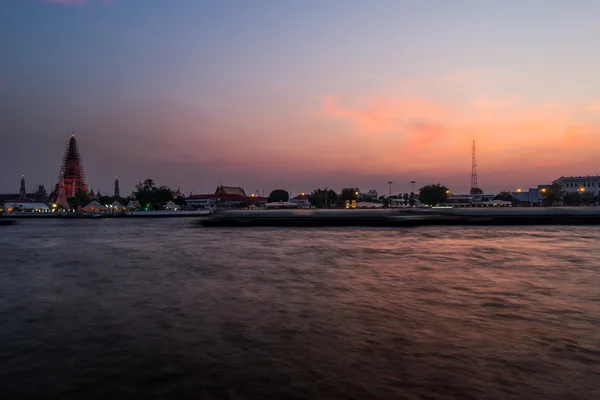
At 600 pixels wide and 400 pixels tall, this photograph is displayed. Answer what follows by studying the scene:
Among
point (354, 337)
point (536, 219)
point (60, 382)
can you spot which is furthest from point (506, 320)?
point (536, 219)

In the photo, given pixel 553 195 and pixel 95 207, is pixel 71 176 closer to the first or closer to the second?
pixel 95 207

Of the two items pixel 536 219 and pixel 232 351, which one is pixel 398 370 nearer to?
pixel 232 351

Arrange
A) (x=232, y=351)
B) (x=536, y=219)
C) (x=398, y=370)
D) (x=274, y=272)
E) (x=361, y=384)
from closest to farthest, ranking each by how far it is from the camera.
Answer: (x=361, y=384) < (x=398, y=370) < (x=232, y=351) < (x=274, y=272) < (x=536, y=219)

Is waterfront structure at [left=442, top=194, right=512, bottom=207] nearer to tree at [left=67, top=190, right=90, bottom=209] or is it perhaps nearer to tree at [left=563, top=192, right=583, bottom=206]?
tree at [left=563, top=192, right=583, bottom=206]

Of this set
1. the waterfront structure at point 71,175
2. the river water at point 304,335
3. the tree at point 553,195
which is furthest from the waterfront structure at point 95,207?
the tree at point 553,195

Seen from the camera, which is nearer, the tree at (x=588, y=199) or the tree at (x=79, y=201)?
the tree at (x=79, y=201)

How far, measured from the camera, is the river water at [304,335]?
576cm

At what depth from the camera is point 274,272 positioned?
18375mm

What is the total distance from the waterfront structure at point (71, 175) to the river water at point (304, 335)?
169902 millimetres

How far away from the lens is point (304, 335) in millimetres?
8375

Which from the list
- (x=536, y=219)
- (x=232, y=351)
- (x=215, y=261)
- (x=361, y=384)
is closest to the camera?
(x=361, y=384)

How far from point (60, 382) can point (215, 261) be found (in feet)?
55.1

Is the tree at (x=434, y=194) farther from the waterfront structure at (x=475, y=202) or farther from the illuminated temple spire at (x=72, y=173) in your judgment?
the illuminated temple spire at (x=72, y=173)

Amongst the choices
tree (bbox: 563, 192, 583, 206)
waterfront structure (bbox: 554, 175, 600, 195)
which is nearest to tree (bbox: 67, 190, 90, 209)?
tree (bbox: 563, 192, 583, 206)
